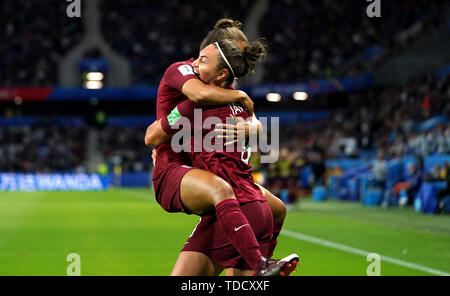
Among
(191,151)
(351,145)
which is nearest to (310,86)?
(351,145)

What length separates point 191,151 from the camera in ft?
15.5

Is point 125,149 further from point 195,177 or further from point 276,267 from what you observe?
point 276,267

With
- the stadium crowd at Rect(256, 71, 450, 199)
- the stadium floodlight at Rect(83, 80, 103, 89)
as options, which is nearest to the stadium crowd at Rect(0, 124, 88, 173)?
the stadium floodlight at Rect(83, 80, 103, 89)

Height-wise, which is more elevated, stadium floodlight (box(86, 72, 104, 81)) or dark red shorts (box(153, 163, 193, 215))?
stadium floodlight (box(86, 72, 104, 81))

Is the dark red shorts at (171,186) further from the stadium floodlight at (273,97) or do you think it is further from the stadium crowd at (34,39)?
the stadium crowd at (34,39)

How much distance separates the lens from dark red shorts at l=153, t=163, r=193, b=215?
Result: 457 centimetres

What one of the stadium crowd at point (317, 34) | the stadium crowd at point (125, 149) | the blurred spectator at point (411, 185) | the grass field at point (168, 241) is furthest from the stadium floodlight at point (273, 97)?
the grass field at point (168, 241)

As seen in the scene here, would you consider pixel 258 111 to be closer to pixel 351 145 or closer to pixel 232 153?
pixel 351 145

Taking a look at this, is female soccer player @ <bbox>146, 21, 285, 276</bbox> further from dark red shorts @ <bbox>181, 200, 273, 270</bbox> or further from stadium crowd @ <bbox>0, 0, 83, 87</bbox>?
stadium crowd @ <bbox>0, 0, 83, 87</bbox>

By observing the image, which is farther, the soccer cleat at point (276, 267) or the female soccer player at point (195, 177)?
the female soccer player at point (195, 177)

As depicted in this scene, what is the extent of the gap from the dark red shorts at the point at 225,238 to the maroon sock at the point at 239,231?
17 cm

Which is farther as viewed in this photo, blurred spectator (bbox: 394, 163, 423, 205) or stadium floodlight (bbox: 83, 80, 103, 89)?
stadium floodlight (bbox: 83, 80, 103, 89)

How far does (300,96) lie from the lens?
4456cm

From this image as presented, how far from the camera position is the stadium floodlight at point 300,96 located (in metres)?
43.0
